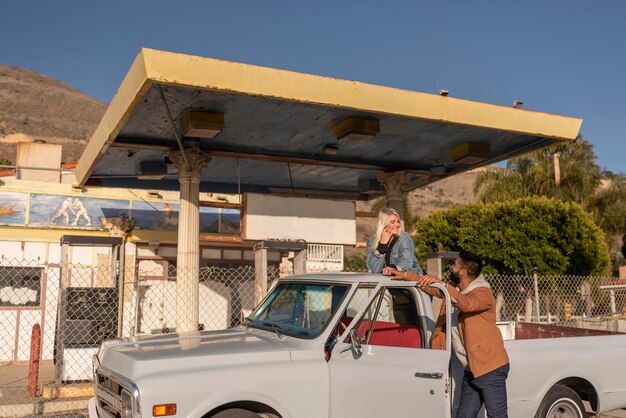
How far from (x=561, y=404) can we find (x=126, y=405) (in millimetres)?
4066

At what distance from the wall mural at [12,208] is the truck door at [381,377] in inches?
486

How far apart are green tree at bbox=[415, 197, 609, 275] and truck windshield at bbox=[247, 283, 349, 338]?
22.1 metres

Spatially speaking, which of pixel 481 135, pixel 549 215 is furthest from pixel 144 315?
pixel 549 215

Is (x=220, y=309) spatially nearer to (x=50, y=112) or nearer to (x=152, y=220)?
(x=152, y=220)

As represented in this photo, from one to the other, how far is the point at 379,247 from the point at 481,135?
5900 millimetres

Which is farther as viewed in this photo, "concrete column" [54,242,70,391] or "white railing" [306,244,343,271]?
"white railing" [306,244,343,271]

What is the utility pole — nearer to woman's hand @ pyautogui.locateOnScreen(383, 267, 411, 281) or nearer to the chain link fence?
the chain link fence

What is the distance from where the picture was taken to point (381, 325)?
17.1 ft

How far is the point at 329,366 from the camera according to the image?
177 inches

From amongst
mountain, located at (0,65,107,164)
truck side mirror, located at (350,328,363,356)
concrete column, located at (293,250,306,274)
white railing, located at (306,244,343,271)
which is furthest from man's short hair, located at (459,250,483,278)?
mountain, located at (0,65,107,164)

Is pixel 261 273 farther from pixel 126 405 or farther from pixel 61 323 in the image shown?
pixel 126 405

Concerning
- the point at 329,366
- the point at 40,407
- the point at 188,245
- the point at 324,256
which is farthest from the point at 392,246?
the point at 324,256

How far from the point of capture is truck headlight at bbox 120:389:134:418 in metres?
3.94

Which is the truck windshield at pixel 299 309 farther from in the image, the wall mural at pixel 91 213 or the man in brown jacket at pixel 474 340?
the wall mural at pixel 91 213
